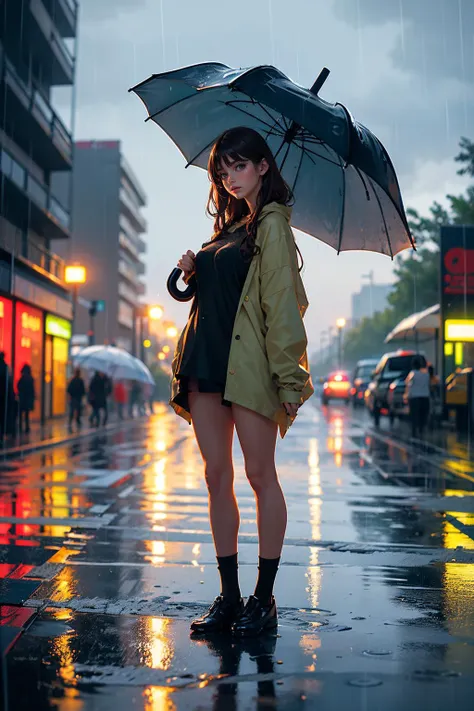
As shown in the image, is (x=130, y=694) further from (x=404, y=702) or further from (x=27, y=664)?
(x=404, y=702)

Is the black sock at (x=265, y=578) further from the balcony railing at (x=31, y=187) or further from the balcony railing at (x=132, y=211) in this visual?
the balcony railing at (x=132, y=211)

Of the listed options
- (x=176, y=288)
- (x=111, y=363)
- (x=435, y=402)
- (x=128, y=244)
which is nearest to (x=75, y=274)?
(x=111, y=363)

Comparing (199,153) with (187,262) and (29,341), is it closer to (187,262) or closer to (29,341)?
(187,262)

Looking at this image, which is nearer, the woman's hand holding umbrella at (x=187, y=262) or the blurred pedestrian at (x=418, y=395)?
the woman's hand holding umbrella at (x=187, y=262)

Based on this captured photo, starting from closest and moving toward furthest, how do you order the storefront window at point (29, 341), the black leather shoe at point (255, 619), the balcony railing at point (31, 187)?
the black leather shoe at point (255, 619) → the balcony railing at point (31, 187) → the storefront window at point (29, 341)

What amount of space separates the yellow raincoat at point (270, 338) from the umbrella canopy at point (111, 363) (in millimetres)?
27206

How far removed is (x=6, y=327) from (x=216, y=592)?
24.3 metres

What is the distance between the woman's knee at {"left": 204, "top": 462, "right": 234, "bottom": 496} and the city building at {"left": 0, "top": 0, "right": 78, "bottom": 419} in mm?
22102

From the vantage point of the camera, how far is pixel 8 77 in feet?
91.4

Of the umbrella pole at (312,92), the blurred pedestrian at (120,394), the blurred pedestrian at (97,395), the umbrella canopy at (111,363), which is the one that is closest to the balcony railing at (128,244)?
the blurred pedestrian at (120,394)

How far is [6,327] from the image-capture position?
28.2 metres

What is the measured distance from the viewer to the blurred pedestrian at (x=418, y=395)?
19.8 metres

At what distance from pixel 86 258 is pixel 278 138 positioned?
81474 mm

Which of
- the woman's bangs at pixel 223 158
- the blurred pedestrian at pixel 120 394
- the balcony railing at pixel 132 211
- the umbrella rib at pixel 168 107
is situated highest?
the balcony railing at pixel 132 211
